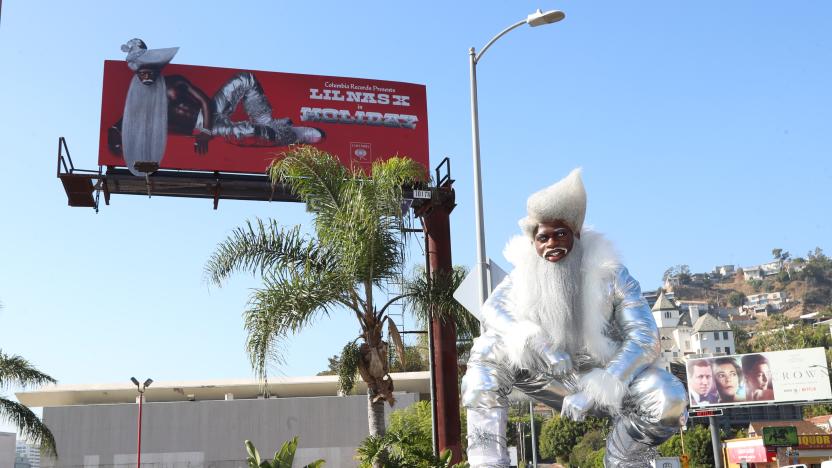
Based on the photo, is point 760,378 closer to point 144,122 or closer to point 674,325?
point 144,122

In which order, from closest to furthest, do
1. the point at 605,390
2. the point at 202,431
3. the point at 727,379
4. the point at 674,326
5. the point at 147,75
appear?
the point at 605,390, the point at 147,75, the point at 202,431, the point at 727,379, the point at 674,326

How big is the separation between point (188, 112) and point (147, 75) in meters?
1.37

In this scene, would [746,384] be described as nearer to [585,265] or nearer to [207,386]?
[207,386]

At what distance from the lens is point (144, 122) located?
19.9 meters

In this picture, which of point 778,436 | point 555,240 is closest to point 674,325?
point 778,436

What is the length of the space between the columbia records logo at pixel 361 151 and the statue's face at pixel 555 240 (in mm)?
15596

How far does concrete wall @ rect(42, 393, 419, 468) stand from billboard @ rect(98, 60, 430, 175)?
2296 cm

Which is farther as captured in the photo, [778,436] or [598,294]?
[778,436]

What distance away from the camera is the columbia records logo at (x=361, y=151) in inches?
821

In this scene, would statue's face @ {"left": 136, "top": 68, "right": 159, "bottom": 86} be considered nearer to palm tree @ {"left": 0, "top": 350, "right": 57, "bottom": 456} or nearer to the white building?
palm tree @ {"left": 0, "top": 350, "right": 57, "bottom": 456}

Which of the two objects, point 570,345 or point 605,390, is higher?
point 570,345

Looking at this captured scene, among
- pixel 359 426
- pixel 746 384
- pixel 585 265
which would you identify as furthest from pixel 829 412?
pixel 585 265

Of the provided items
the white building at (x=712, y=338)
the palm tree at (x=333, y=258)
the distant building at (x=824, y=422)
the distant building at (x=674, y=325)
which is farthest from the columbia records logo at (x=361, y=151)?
the distant building at (x=674, y=325)

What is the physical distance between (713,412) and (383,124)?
990 inches
